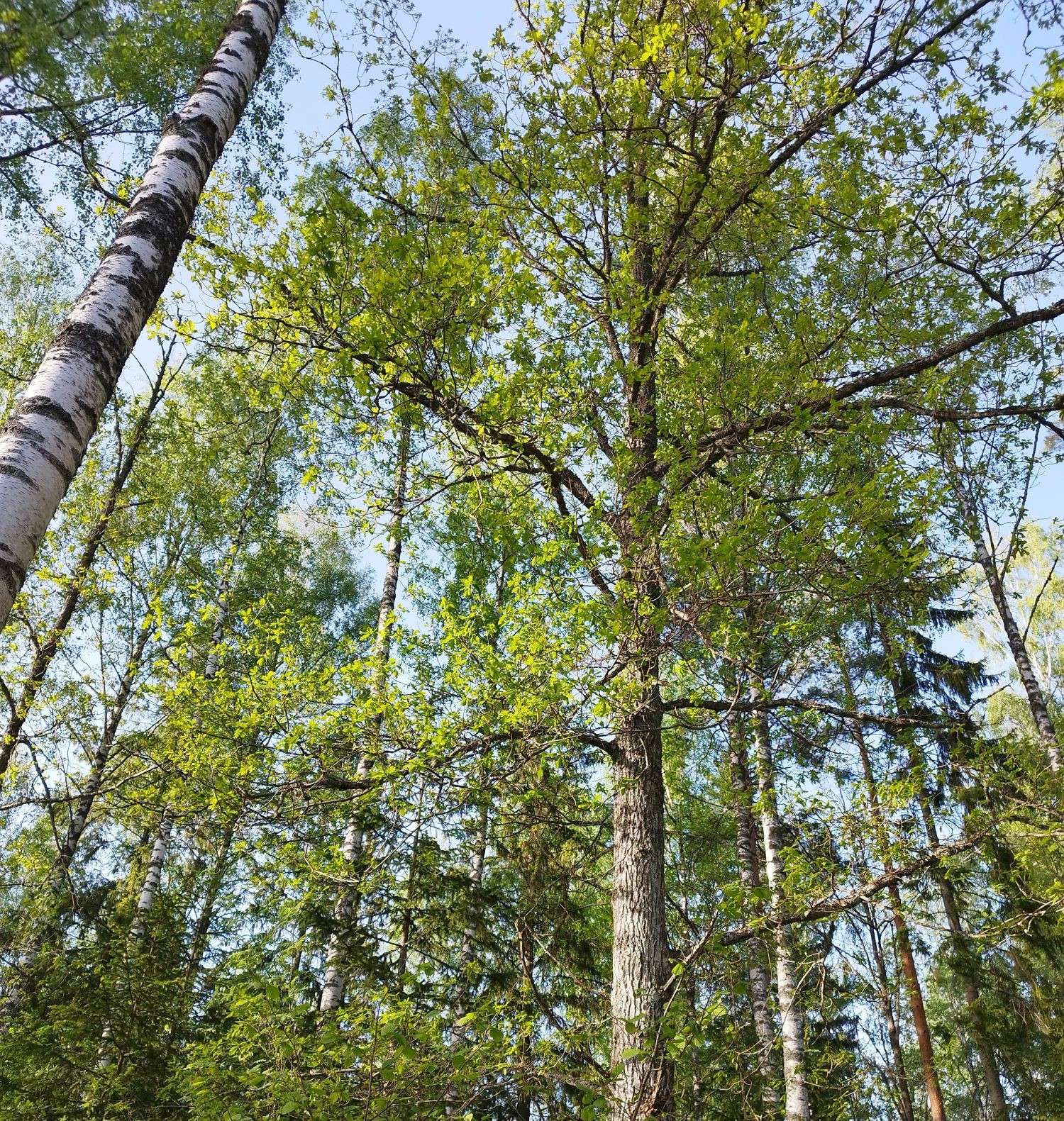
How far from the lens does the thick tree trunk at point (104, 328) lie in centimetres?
217

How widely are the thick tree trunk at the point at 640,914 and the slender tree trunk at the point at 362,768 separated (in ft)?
5.35

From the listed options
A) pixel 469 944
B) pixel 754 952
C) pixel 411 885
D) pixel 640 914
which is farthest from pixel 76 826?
pixel 754 952

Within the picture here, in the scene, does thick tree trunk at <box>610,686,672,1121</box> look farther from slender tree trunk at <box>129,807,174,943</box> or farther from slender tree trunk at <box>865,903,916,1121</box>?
slender tree trunk at <box>129,807,174,943</box>

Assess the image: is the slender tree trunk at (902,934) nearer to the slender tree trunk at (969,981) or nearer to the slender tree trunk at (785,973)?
the slender tree trunk at (969,981)

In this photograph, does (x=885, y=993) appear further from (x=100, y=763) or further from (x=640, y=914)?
(x=100, y=763)

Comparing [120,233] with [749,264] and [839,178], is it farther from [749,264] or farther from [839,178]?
[749,264]

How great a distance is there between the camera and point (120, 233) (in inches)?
121

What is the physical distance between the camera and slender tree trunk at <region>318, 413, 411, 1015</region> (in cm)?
466

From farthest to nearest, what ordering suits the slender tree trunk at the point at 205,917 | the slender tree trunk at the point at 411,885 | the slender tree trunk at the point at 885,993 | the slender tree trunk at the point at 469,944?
the slender tree trunk at the point at 205,917, the slender tree trunk at the point at 469,944, the slender tree trunk at the point at 885,993, the slender tree trunk at the point at 411,885

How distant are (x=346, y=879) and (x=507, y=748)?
54.1 inches

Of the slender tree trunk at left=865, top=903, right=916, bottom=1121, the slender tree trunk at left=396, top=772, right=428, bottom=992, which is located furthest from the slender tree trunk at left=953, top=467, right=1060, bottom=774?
the slender tree trunk at left=396, top=772, right=428, bottom=992

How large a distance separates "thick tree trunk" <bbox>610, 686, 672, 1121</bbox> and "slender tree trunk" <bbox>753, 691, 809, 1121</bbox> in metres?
0.74

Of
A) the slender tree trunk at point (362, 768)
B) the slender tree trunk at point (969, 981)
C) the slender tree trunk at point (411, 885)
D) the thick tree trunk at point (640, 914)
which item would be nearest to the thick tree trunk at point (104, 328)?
the slender tree trunk at point (362, 768)

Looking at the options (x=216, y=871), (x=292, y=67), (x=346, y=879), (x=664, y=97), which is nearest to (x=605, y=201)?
(x=664, y=97)
